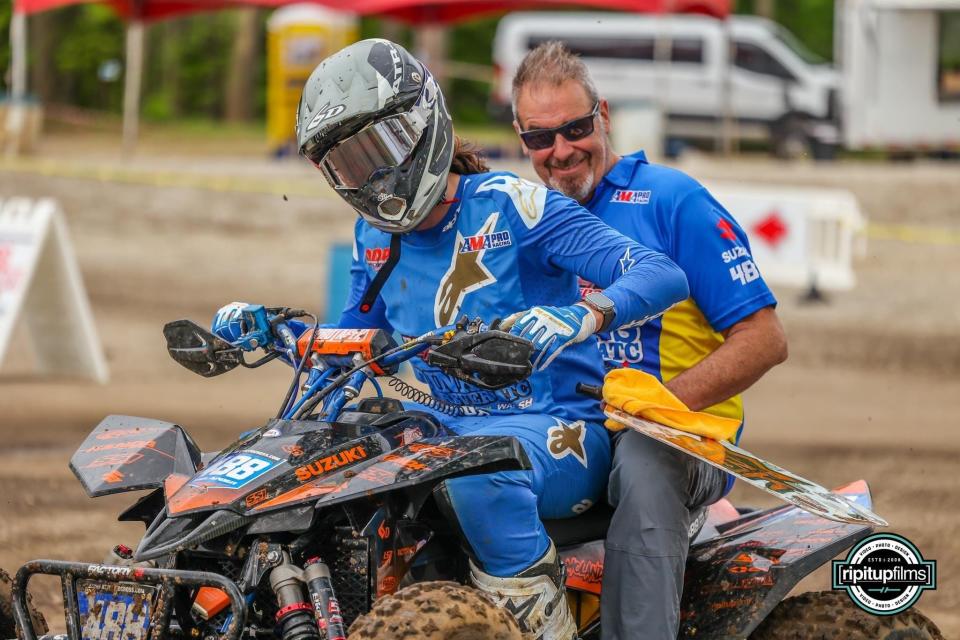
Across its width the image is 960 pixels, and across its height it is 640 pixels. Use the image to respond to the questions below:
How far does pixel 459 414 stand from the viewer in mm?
4230

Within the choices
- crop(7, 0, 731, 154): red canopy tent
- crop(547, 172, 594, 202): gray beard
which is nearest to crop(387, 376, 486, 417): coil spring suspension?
crop(547, 172, 594, 202): gray beard

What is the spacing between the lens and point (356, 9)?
21.5m

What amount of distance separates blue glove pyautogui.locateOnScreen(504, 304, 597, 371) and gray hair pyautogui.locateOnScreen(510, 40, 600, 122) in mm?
1472

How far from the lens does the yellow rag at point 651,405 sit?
3930 mm

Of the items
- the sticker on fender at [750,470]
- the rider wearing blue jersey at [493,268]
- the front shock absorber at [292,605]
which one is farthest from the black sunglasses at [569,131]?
the front shock absorber at [292,605]

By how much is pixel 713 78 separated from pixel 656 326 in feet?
82.3

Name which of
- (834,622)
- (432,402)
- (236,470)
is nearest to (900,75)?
(834,622)

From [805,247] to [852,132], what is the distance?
1138 cm

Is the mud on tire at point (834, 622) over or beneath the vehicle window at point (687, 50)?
beneath

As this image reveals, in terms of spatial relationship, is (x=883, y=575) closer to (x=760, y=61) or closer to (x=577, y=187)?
(x=577, y=187)

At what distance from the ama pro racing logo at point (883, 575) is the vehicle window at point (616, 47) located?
25.5m

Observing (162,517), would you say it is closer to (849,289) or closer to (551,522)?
(551,522)

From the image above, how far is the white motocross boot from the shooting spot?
12.4ft

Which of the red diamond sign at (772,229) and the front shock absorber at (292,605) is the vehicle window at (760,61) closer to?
the red diamond sign at (772,229)
